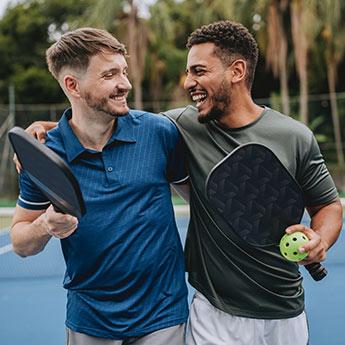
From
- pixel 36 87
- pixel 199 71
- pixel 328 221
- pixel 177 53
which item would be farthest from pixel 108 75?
pixel 36 87

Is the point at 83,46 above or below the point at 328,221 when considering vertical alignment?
above

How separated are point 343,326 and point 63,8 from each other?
95.4 ft

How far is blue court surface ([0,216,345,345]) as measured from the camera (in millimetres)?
5148

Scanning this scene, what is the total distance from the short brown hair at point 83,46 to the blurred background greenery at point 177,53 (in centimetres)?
1309

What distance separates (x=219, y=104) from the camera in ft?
8.71

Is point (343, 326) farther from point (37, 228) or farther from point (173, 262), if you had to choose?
point (37, 228)

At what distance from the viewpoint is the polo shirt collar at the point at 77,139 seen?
98.0 inches

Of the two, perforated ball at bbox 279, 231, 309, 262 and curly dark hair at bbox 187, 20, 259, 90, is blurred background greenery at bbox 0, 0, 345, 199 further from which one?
perforated ball at bbox 279, 231, 309, 262

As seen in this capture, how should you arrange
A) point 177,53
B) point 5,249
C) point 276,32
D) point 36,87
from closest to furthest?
point 5,249, point 276,32, point 177,53, point 36,87

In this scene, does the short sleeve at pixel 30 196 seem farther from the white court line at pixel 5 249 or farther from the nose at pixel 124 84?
the white court line at pixel 5 249

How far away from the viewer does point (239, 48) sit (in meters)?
2.76

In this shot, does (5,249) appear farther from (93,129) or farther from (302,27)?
(302,27)

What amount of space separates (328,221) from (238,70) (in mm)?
705

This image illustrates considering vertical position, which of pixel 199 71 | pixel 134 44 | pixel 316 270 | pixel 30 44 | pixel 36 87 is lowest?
pixel 36 87
